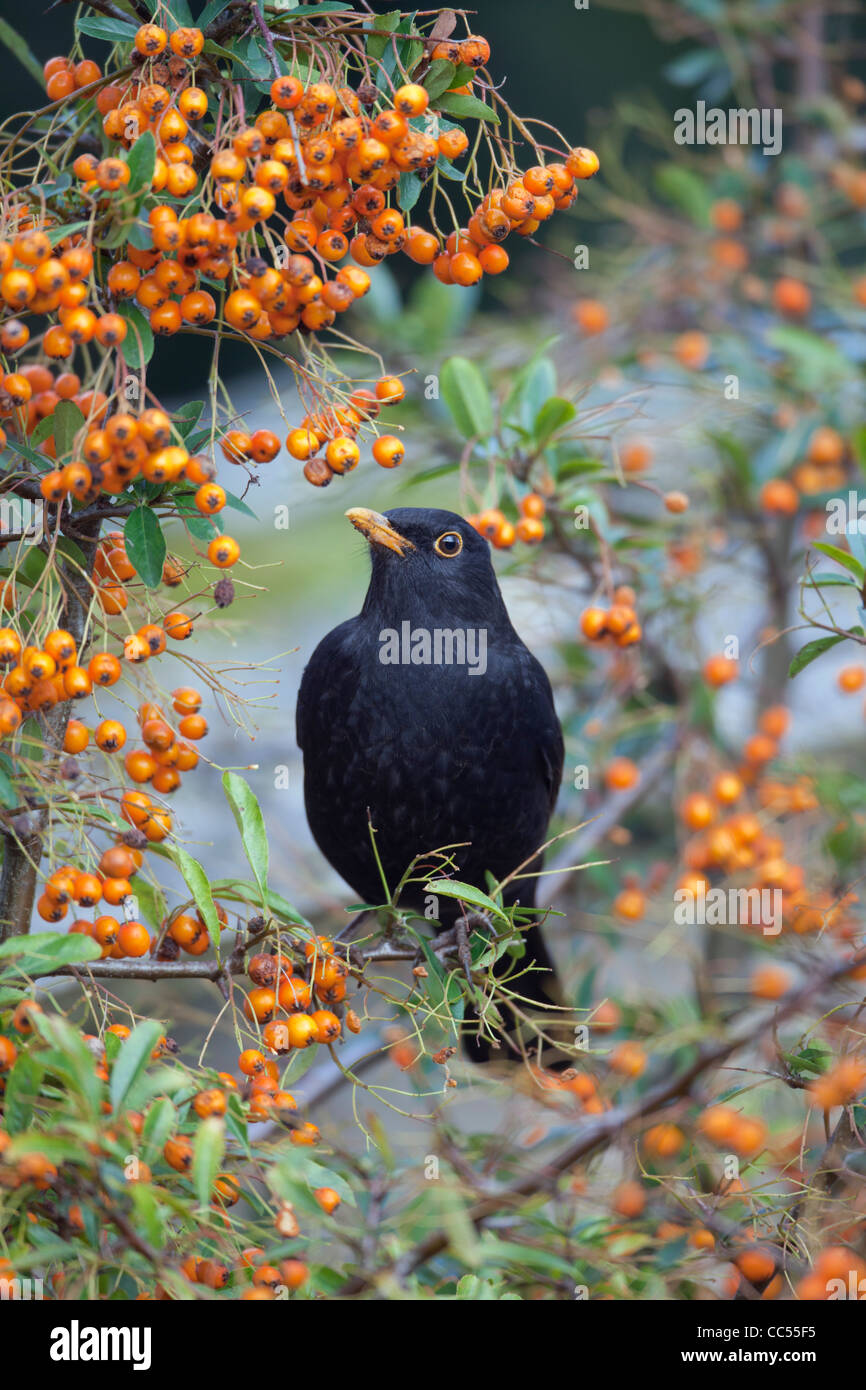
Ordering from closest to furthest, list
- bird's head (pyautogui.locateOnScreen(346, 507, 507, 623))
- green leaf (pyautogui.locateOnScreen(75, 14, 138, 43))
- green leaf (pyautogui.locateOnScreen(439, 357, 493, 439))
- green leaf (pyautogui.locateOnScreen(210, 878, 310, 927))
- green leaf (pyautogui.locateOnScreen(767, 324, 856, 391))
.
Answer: green leaf (pyautogui.locateOnScreen(75, 14, 138, 43)) < green leaf (pyautogui.locateOnScreen(210, 878, 310, 927)) < bird's head (pyautogui.locateOnScreen(346, 507, 507, 623)) < green leaf (pyautogui.locateOnScreen(439, 357, 493, 439)) < green leaf (pyautogui.locateOnScreen(767, 324, 856, 391))

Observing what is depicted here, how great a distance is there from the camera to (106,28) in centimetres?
131

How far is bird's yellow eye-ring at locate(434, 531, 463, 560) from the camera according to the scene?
6.15 ft

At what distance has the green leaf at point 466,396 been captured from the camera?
6.93 feet

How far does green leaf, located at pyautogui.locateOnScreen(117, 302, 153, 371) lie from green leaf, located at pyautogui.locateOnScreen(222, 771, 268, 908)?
1.48 ft

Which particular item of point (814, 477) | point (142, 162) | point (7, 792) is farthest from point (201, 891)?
point (814, 477)

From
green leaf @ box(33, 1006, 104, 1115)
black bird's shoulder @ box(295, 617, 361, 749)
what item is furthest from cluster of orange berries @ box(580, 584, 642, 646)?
green leaf @ box(33, 1006, 104, 1115)

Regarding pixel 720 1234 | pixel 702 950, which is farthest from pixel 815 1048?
pixel 702 950

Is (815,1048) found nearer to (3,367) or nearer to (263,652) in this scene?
(3,367)

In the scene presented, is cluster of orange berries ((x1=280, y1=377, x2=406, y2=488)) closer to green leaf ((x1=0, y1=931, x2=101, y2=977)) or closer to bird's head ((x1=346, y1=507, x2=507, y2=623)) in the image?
bird's head ((x1=346, y1=507, x2=507, y2=623))

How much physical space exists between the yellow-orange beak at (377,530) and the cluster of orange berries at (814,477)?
137 centimetres

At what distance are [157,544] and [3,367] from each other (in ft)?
0.84

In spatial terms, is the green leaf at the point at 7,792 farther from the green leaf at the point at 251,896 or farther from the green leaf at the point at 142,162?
the green leaf at the point at 142,162
